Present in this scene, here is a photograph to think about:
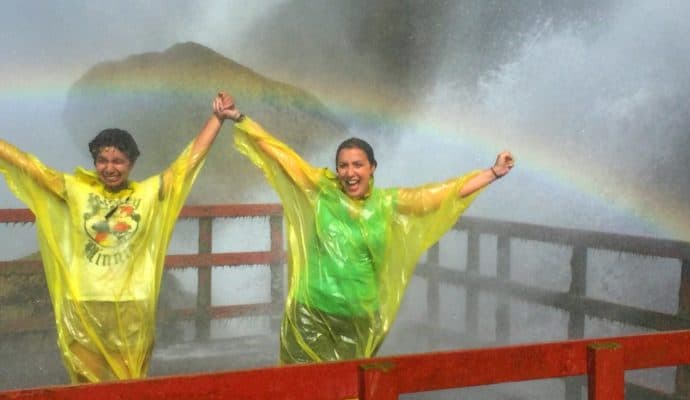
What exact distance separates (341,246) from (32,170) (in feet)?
3.60

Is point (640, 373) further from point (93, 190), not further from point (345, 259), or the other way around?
point (93, 190)

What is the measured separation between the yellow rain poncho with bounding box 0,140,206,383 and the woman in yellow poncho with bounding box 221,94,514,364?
49 centimetres

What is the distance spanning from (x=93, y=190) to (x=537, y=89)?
5143 mm

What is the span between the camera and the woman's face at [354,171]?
2615mm

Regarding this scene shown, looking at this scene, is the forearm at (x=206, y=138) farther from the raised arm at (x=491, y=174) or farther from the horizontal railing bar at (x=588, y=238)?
the horizontal railing bar at (x=588, y=238)

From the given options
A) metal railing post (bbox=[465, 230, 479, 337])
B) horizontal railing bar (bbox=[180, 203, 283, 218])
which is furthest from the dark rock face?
metal railing post (bbox=[465, 230, 479, 337])

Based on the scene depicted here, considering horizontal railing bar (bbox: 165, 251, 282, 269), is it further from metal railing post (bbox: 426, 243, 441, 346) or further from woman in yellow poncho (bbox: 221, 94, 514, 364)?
woman in yellow poncho (bbox: 221, 94, 514, 364)

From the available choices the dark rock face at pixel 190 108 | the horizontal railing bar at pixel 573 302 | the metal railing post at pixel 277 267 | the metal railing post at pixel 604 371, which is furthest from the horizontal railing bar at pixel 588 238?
the metal railing post at pixel 604 371

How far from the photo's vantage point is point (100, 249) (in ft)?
8.05

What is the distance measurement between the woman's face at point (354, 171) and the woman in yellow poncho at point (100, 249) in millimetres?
476

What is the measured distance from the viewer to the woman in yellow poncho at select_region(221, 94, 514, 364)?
2633 mm

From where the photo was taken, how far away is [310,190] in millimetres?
2717

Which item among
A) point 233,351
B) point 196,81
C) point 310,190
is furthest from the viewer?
point 196,81

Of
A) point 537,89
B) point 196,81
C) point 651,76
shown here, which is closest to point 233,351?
point 196,81
